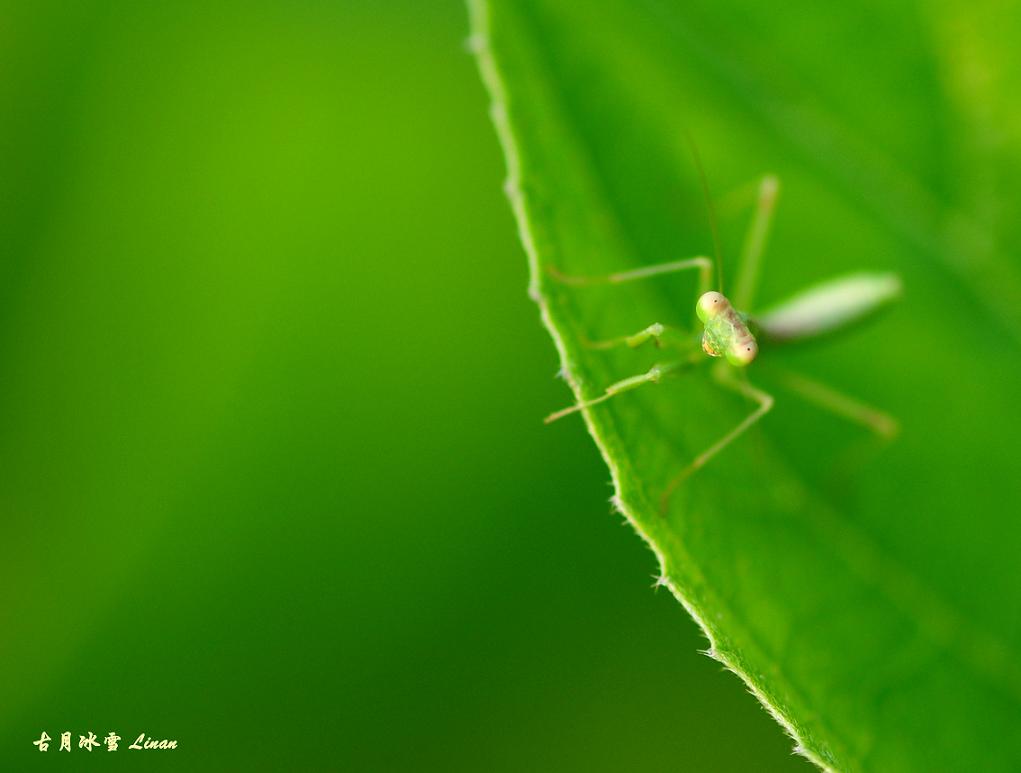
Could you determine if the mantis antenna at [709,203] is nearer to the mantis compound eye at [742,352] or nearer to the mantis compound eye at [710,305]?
the mantis compound eye at [710,305]

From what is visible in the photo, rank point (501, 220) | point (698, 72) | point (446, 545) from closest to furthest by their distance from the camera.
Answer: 1. point (698, 72)
2. point (446, 545)
3. point (501, 220)

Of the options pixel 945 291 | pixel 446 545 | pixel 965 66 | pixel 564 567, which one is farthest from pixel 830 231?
pixel 446 545

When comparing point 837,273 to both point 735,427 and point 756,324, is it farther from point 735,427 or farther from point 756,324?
point 735,427

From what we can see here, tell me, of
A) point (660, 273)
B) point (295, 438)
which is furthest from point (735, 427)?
point (295, 438)

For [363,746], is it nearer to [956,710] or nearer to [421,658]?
[421,658]

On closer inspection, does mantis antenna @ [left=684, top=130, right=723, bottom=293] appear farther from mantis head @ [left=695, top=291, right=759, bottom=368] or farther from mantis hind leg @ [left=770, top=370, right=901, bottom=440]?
mantis hind leg @ [left=770, top=370, right=901, bottom=440]

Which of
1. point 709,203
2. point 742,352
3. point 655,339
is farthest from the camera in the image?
point 742,352
